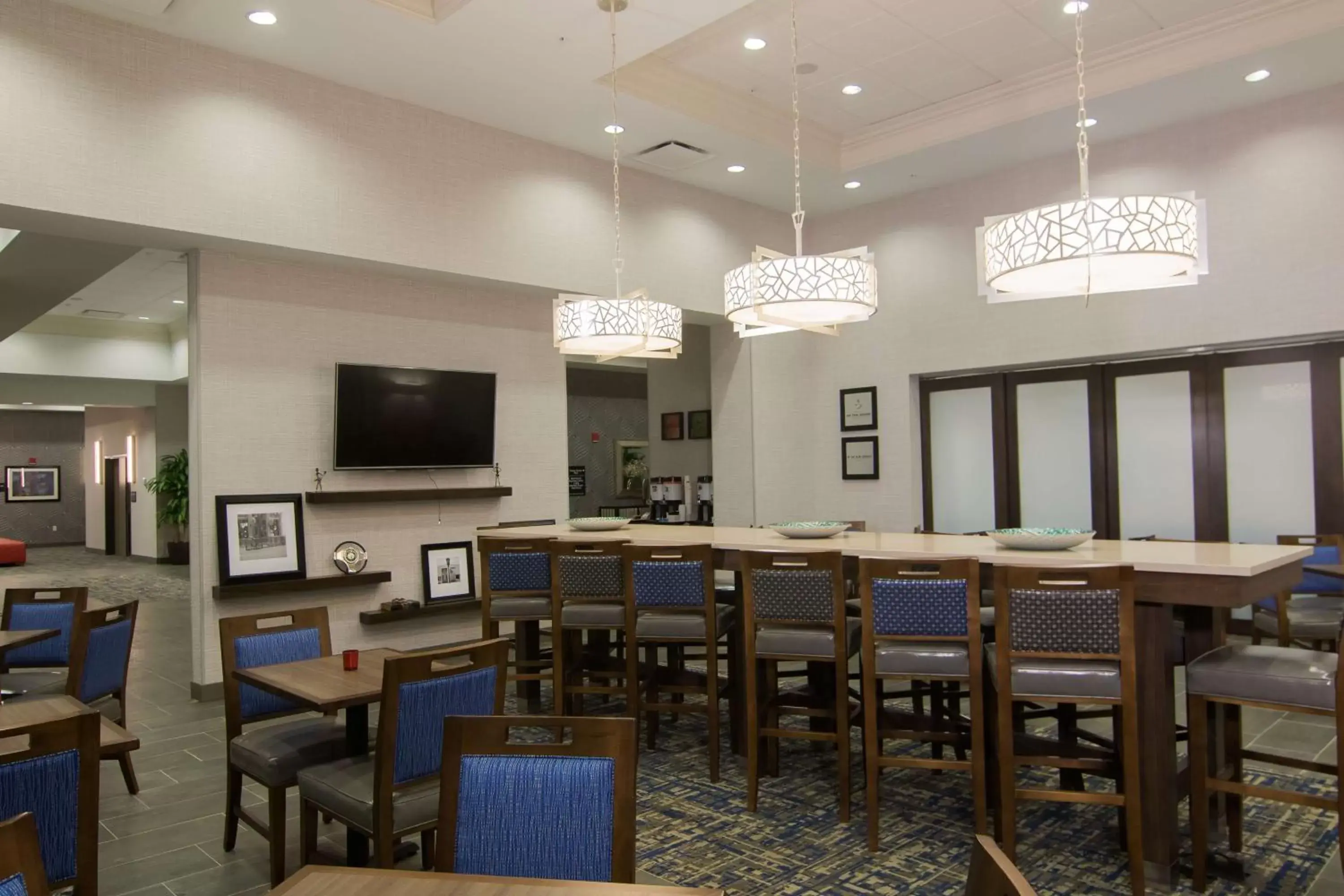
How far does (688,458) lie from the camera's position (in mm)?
9930

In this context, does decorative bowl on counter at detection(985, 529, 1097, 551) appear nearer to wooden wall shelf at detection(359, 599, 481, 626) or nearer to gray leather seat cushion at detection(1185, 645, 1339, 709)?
gray leather seat cushion at detection(1185, 645, 1339, 709)

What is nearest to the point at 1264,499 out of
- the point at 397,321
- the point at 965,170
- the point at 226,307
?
the point at 965,170

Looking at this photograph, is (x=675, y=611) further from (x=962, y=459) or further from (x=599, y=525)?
(x=962, y=459)

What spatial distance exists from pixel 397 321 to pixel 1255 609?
6068mm


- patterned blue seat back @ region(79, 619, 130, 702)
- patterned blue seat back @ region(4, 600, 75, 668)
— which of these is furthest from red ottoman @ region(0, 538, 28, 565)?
patterned blue seat back @ region(79, 619, 130, 702)

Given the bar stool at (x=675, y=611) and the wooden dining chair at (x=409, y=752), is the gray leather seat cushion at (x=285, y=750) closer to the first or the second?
the wooden dining chair at (x=409, y=752)

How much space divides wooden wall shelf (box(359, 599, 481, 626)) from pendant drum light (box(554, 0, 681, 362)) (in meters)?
2.55

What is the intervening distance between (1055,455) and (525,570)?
5.23 m

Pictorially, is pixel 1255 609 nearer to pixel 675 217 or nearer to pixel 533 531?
pixel 533 531

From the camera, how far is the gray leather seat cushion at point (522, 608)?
15.3 ft

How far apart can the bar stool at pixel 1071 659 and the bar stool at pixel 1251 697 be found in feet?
0.69

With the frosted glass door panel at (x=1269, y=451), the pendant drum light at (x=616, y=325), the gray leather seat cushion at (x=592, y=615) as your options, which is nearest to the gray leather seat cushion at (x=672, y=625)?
the gray leather seat cushion at (x=592, y=615)

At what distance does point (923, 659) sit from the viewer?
10.4 ft

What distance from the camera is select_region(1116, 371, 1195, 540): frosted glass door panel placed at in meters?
7.08
